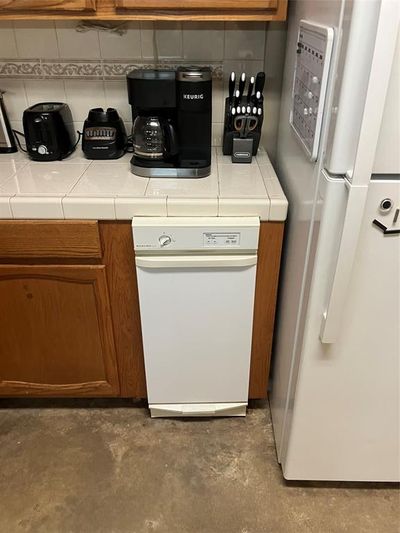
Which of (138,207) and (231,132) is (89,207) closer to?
(138,207)

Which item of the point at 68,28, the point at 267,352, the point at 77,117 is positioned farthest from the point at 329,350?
the point at 68,28

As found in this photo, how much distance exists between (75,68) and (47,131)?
29 centimetres

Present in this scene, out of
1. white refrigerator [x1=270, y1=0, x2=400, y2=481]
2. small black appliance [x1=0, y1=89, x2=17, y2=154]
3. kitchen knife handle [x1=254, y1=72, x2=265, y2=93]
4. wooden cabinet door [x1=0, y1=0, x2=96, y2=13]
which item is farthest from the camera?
small black appliance [x1=0, y1=89, x2=17, y2=154]

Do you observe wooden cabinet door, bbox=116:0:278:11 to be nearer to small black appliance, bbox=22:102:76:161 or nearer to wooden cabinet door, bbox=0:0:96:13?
wooden cabinet door, bbox=0:0:96:13

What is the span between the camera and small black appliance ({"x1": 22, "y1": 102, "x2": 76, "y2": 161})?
158 centimetres

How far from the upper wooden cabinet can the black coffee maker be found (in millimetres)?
158

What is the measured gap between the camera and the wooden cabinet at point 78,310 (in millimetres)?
1395

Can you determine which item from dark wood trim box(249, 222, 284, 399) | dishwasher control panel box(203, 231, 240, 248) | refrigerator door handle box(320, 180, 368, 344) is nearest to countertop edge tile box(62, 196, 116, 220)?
dishwasher control panel box(203, 231, 240, 248)

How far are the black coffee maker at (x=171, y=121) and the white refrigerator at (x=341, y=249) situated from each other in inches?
11.1

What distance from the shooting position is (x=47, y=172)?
1.55 meters

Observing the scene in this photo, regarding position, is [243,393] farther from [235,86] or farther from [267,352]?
[235,86]

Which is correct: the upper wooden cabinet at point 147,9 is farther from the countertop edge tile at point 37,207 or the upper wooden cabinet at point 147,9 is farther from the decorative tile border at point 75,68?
the countertop edge tile at point 37,207

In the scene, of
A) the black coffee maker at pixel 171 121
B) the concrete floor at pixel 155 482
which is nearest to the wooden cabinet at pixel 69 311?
the concrete floor at pixel 155 482

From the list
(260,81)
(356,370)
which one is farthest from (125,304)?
(260,81)
